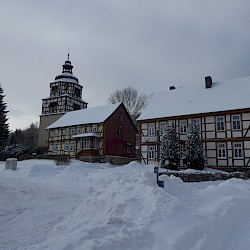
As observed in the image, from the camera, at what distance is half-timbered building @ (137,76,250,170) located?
2789cm

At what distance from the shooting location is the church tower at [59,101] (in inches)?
2296

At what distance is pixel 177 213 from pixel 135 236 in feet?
6.80

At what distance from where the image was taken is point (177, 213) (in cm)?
741

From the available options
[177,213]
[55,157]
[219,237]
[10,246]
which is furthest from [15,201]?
[55,157]

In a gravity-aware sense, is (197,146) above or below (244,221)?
above

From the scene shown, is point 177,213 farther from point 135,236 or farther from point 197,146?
point 197,146

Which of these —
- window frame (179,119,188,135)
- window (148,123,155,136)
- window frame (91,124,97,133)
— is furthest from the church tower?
window frame (179,119,188,135)

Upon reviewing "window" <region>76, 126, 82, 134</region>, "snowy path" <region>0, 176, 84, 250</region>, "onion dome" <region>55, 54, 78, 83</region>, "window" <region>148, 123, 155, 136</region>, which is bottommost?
"snowy path" <region>0, 176, 84, 250</region>

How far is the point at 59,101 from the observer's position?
59.1 m

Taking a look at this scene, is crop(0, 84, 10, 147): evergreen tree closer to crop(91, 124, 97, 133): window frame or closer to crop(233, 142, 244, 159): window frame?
crop(91, 124, 97, 133): window frame

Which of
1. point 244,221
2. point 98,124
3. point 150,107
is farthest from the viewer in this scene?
point 98,124

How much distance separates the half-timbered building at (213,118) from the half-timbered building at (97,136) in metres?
6.70

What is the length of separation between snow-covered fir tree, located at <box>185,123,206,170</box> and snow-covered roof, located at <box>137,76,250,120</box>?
427 centimetres

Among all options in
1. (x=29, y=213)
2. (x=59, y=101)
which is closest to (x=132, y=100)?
(x=59, y=101)
